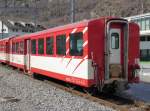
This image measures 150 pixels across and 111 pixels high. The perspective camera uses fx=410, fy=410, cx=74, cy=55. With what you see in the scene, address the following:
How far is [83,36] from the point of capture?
14.4 metres

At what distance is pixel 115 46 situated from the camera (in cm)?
1476

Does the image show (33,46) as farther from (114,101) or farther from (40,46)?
(114,101)

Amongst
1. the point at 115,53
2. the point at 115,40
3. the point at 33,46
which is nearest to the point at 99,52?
the point at 115,53

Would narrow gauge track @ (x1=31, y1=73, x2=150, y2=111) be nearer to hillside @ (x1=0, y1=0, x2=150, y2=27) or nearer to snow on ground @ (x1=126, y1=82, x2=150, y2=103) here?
snow on ground @ (x1=126, y1=82, x2=150, y2=103)

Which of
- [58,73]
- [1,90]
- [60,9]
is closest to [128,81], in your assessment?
[58,73]

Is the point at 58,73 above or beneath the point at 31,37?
beneath

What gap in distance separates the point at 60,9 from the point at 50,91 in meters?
42.0

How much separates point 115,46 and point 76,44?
1455mm

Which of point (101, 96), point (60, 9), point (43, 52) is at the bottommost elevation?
point (101, 96)

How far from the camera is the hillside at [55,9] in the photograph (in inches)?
1870

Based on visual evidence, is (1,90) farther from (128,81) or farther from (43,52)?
(128,81)

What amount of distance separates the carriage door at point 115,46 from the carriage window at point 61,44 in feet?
8.14

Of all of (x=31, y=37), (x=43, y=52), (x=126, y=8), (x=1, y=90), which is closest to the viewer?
(x=1, y=90)

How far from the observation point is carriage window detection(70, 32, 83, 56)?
14656 mm
